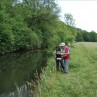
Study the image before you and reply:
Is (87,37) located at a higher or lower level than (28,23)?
lower

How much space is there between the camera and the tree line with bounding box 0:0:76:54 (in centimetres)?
1658

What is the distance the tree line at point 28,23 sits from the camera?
653 inches

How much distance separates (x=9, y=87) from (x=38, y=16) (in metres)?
23.5

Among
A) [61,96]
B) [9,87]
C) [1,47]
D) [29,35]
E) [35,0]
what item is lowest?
[9,87]

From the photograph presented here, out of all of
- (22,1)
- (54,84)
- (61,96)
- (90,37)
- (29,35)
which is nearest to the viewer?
(61,96)

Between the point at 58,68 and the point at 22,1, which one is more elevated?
the point at 22,1

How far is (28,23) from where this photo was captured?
90.0 feet

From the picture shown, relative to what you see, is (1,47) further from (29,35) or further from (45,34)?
(45,34)

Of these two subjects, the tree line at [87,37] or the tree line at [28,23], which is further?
the tree line at [87,37]

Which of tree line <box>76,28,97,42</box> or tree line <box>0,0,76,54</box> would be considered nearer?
tree line <box>0,0,76,54</box>

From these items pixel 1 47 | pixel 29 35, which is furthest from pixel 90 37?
pixel 1 47

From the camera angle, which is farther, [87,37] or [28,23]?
[87,37]

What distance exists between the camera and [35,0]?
26828 mm

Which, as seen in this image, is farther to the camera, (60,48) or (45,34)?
(45,34)
